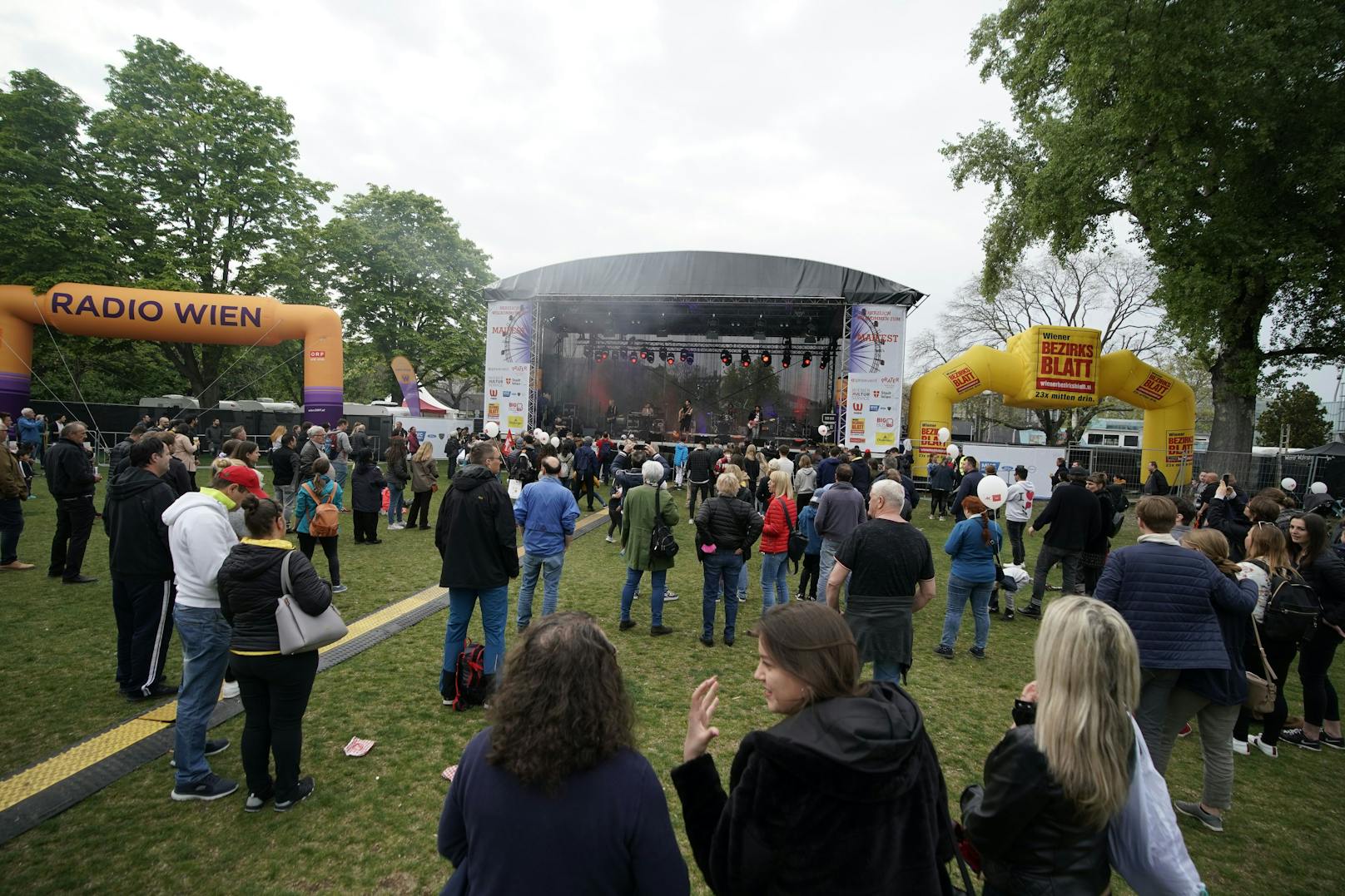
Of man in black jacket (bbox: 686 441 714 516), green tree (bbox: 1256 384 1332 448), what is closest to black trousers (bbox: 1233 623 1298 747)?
man in black jacket (bbox: 686 441 714 516)

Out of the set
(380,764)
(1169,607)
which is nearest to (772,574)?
(1169,607)

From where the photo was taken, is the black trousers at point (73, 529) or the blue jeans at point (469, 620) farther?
the black trousers at point (73, 529)

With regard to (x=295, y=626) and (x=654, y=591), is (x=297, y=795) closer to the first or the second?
(x=295, y=626)

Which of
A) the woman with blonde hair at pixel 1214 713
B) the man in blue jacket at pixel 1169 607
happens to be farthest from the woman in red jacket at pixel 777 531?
the woman with blonde hair at pixel 1214 713

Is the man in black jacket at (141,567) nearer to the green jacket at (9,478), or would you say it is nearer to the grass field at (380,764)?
the grass field at (380,764)

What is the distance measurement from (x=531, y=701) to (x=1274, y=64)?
1741 cm

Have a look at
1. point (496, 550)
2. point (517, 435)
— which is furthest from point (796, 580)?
point (517, 435)

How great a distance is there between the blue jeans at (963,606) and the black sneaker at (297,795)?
16.3 feet

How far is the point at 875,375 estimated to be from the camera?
17.6 meters

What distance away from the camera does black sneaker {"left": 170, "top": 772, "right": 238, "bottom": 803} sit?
10.3 ft

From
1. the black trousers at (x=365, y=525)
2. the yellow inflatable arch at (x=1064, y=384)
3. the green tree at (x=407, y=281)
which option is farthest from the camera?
the green tree at (x=407, y=281)

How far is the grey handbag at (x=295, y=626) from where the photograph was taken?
111 inches

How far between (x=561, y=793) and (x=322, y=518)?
18.8 feet

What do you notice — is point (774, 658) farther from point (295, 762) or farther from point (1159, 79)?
point (1159, 79)
